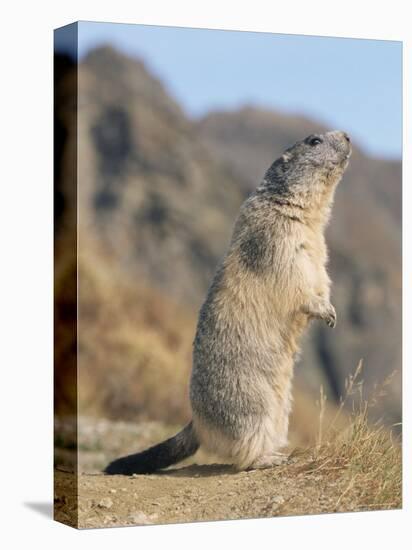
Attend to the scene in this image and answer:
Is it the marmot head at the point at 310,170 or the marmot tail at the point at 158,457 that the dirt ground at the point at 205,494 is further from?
the marmot head at the point at 310,170

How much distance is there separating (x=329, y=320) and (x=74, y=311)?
2.31 meters

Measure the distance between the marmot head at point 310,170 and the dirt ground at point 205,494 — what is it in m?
2.35

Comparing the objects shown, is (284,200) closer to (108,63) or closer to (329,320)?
(329,320)

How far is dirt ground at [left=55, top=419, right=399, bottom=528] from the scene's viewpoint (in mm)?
9047

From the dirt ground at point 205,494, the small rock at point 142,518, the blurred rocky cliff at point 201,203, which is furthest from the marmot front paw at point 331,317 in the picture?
the blurred rocky cliff at point 201,203

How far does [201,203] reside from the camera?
3206cm

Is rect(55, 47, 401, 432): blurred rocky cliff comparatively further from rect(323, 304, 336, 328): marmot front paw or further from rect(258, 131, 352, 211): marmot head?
rect(323, 304, 336, 328): marmot front paw

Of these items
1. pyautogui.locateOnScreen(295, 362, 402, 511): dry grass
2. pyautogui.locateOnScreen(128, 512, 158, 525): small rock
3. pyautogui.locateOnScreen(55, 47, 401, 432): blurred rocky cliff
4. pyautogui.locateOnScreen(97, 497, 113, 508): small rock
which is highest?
pyautogui.locateOnScreen(55, 47, 401, 432): blurred rocky cliff

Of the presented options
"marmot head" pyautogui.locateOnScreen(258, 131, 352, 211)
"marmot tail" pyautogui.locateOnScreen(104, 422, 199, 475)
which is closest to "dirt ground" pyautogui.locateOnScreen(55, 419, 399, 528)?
"marmot tail" pyautogui.locateOnScreen(104, 422, 199, 475)

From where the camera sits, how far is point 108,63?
118 feet

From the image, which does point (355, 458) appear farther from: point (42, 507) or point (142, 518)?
point (42, 507)

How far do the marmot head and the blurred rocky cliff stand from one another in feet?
36.0

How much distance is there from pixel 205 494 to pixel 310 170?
3.08 m

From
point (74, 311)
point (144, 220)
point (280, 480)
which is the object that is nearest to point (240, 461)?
point (280, 480)
